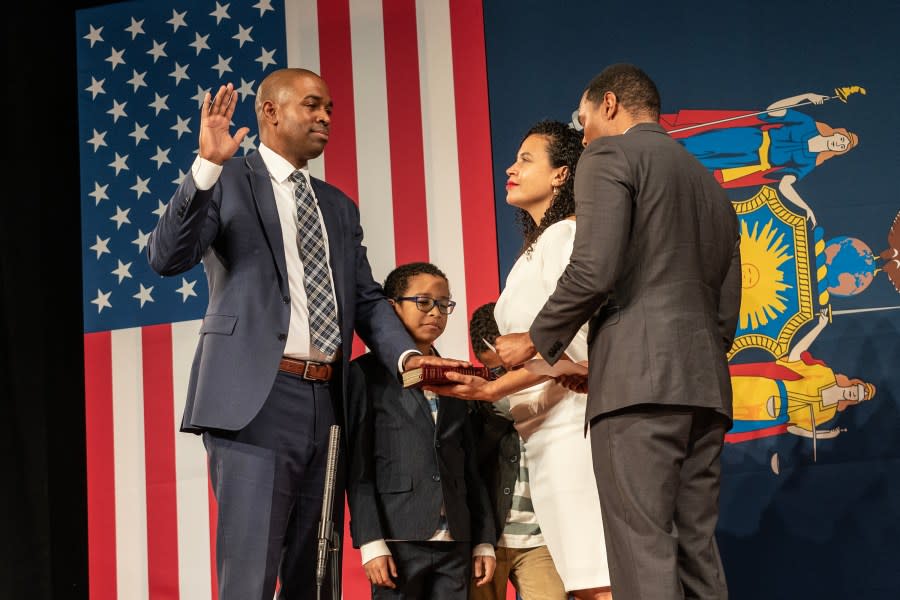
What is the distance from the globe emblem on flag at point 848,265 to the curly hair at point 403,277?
166cm

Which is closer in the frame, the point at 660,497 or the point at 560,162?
the point at 660,497

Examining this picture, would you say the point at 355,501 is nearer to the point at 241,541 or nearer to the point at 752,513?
the point at 241,541

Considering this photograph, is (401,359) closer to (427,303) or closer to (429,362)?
(429,362)

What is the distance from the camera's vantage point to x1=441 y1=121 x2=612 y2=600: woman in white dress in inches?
106

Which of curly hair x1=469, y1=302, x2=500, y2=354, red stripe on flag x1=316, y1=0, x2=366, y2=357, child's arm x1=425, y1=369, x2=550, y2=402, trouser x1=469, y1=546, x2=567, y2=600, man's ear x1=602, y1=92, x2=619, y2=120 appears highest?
red stripe on flag x1=316, y1=0, x2=366, y2=357

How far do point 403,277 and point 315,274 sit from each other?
23.8 inches

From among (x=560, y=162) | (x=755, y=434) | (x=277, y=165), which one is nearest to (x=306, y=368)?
(x=277, y=165)

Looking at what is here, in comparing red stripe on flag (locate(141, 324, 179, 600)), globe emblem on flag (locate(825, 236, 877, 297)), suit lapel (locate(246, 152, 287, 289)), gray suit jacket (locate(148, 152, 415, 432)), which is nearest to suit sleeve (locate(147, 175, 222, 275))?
gray suit jacket (locate(148, 152, 415, 432))

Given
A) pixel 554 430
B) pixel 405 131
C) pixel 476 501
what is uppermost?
pixel 405 131

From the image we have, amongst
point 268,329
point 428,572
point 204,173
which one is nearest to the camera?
point 204,173

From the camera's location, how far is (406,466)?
302 cm

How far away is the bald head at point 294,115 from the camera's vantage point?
2.95 m

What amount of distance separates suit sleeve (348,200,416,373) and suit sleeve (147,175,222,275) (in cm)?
55

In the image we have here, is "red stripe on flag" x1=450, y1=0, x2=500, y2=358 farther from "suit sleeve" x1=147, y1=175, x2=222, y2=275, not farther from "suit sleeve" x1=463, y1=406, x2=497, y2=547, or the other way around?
"suit sleeve" x1=147, y1=175, x2=222, y2=275
